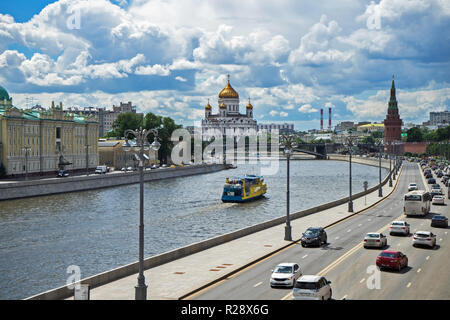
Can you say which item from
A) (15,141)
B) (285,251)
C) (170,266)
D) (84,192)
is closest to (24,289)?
(170,266)

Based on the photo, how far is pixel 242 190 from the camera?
198ft

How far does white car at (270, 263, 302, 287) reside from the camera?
18.1 meters

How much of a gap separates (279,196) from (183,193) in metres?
11.9

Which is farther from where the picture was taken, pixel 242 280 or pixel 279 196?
pixel 279 196

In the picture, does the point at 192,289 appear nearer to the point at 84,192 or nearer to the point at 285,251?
the point at 285,251

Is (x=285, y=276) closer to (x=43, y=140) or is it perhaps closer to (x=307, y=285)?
Answer: (x=307, y=285)

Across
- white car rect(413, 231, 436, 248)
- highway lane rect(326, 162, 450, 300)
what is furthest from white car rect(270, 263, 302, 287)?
white car rect(413, 231, 436, 248)

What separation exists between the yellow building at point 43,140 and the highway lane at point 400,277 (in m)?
50.2

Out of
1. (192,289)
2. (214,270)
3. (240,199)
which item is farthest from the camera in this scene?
(240,199)

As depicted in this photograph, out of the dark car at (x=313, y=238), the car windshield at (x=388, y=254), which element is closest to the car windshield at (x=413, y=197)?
the dark car at (x=313, y=238)

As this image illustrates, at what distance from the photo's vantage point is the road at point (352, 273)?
17.3 meters

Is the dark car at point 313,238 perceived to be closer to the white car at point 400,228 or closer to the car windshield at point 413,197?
the white car at point 400,228
